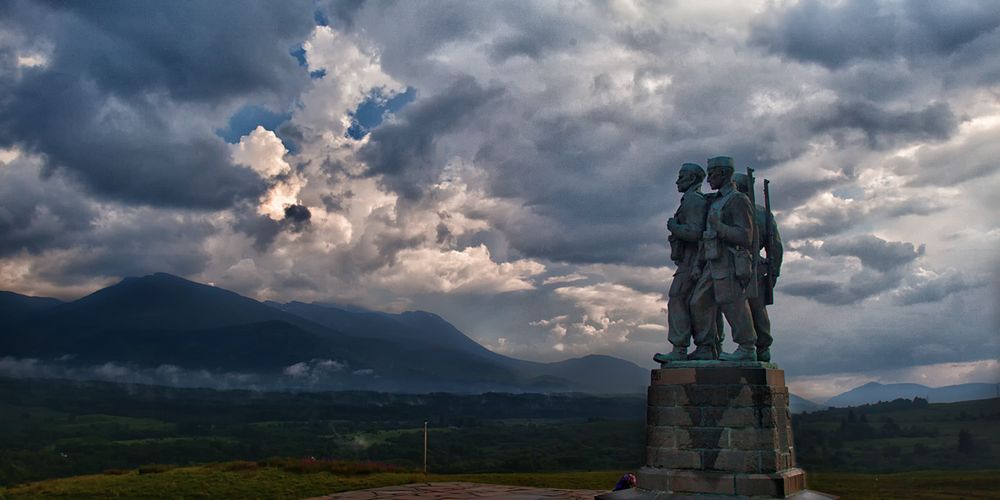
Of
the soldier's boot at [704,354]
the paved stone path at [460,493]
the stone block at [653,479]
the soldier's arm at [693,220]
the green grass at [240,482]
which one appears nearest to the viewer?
the stone block at [653,479]

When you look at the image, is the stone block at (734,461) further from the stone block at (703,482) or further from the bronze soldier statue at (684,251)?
the bronze soldier statue at (684,251)

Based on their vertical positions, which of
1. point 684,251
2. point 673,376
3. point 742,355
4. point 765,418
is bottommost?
point 765,418

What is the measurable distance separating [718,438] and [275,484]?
10.6 meters

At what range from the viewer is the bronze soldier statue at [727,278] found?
11500mm

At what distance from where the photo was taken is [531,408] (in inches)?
4998

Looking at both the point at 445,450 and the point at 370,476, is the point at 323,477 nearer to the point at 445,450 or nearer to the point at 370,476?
the point at 370,476

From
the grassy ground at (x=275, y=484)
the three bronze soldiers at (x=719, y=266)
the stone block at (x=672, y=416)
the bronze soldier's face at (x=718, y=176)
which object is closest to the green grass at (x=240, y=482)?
the grassy ground at (x=275, y=484)

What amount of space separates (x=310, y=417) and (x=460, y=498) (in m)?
99.5

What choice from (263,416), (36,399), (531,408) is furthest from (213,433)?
(531,408)

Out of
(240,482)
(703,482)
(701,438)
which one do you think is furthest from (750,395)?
(240,482)

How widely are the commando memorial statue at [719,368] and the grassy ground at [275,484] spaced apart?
21.2 feet

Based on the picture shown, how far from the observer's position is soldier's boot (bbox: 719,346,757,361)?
37.3 feet

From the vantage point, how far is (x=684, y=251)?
1226 centimetres

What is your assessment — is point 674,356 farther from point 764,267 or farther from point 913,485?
point 913,485
